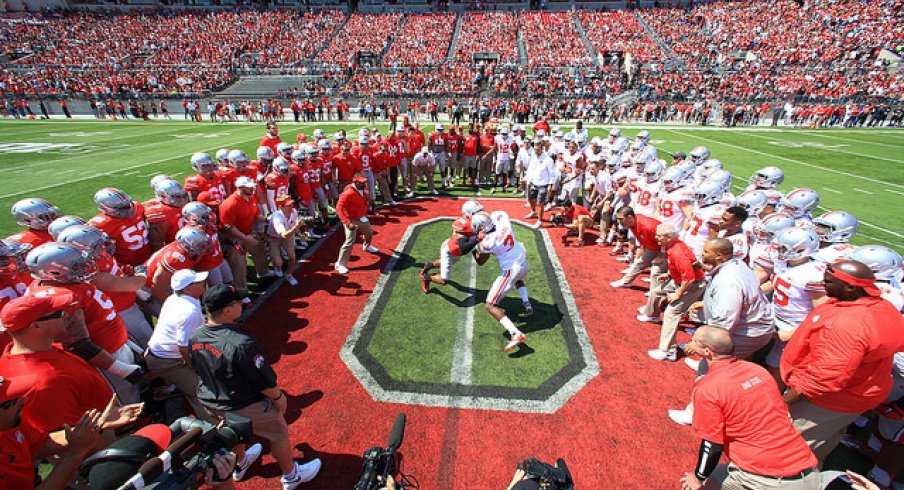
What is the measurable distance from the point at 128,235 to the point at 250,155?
13.8 meters

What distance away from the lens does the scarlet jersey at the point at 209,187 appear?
7160 millimetres

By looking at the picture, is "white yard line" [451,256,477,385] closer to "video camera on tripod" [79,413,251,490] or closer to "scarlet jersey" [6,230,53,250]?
"video camera on tripod" [79,413,251,490]

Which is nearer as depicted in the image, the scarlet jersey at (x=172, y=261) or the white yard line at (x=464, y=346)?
the scarlet jersey at (x=172, y=261)

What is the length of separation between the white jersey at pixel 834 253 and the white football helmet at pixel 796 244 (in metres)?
0.29

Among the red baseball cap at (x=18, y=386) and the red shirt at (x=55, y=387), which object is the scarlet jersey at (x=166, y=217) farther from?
the red baseball cap at (x=18, y=386)

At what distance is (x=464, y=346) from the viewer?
6.04 meters

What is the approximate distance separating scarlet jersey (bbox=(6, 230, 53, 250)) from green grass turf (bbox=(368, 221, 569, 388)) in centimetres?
444

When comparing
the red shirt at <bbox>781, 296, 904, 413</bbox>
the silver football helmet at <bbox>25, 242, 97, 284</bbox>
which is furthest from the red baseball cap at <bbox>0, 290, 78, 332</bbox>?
the red shirt at <bbox>781, 296, 904, 413</bbox>

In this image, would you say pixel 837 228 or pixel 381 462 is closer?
pixel 381 462

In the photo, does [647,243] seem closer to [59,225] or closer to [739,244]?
[739,244]

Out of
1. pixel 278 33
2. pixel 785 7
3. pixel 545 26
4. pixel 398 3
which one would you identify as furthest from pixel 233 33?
pixel 785 7

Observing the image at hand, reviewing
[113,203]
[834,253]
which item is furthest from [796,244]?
[113,203]

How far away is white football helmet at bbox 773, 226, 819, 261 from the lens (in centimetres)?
435

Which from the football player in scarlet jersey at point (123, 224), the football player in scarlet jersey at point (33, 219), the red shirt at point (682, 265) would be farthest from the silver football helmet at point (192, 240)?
the red shirt at point (682, 265)
